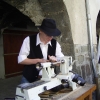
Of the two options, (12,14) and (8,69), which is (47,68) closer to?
(12,14)

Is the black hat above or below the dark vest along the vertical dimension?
above

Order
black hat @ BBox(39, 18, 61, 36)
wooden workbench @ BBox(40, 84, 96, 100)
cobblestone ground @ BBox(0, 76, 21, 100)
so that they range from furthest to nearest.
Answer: cobblestone ground @ BBox(0, 76, 21, 100)
black hat @ BBox(39, 18, 61, 36)
wooden workbench @ BBox(40, 84, 96, 100)

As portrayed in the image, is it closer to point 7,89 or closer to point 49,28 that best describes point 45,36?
point 49,28

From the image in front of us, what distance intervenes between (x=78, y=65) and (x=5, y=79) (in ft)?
11.2

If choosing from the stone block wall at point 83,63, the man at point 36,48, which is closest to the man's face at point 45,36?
the man at point 36,48

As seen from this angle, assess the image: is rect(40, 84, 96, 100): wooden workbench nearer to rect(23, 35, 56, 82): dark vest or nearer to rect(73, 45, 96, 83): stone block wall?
rect(23, 35, 56, 82): dark vest

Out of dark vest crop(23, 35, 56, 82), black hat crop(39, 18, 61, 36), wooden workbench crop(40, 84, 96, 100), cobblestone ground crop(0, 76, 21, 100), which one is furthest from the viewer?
cobblestone ground crop(0, 76, 21, 100)

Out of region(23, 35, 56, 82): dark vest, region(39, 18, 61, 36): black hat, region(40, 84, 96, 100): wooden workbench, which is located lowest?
region(40, 84, 96, 100): wooden workbench

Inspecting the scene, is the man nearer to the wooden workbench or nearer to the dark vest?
the dark vest

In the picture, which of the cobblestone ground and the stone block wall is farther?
the cobblestone ground

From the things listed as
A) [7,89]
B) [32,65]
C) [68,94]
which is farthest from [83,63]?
[7,89]

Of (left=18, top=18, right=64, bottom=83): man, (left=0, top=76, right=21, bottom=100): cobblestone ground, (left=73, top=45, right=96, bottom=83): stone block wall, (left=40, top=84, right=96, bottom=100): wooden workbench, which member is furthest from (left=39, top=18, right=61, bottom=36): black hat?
(left=0, top=76, right=21, bottom=100): cobblestone ground

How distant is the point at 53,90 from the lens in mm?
1716

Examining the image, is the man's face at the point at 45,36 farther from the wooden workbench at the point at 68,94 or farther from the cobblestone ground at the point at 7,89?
the cobblestone ground at the point at 7,89
